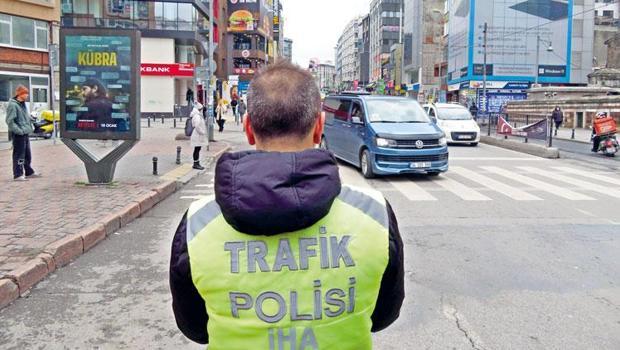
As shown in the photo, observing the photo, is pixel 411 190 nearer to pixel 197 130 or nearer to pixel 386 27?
pixel 197 130

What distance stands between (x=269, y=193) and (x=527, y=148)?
20641 mm

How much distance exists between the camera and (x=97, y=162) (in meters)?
10.9

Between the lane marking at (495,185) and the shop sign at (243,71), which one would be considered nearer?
the lane marking at (495,185)

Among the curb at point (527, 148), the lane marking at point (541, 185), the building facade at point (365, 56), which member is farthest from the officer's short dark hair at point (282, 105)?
the building facade at point (365, 56)

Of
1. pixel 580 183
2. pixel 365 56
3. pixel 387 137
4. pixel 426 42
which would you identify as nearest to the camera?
pixel 580 183

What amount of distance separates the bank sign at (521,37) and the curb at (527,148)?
40.3m

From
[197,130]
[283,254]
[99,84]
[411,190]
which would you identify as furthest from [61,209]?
[283,254]

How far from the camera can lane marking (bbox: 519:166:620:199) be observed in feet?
38.3

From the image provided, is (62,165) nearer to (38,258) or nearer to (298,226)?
(38,258)

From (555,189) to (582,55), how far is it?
2372 inches

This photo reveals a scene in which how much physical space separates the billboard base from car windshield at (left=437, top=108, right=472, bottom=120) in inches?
644

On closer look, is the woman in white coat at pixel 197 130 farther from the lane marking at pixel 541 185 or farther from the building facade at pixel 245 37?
the building facade at pixel 245 37

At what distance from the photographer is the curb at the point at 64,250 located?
5259mm

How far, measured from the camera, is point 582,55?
65.2m
